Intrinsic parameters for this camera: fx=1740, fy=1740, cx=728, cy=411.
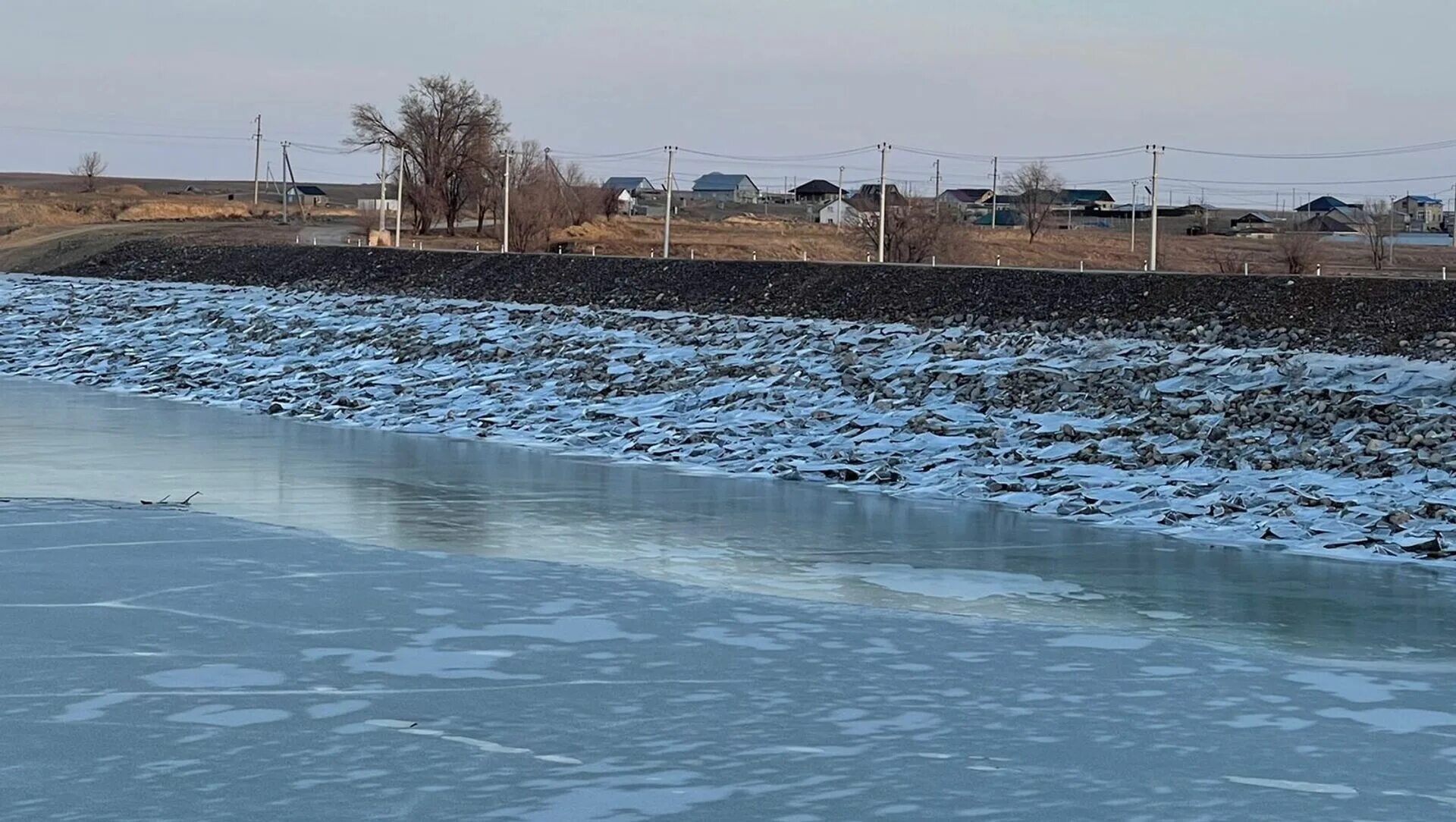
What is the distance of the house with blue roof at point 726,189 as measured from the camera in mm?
164125

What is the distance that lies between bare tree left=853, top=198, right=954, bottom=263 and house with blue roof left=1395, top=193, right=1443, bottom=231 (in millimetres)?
75634

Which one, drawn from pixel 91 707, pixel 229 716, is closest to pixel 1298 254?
pixel 229 716

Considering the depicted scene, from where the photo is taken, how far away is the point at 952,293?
108 ft

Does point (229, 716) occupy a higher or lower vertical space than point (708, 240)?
lower

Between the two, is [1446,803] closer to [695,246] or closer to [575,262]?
[575,262]

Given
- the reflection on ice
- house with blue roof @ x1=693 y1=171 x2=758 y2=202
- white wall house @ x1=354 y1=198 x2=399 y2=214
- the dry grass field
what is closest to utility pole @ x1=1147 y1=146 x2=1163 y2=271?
the dry grass field

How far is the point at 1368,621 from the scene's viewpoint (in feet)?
32.9

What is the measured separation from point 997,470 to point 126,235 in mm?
52221

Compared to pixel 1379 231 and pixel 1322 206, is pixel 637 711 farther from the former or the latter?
pixel 1322 206

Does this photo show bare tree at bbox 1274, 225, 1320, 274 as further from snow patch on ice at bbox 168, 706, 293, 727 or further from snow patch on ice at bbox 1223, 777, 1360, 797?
snow patch on ice at bbox 168, 706, 293, 727

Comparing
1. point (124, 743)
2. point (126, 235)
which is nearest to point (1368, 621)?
point (124, 743)

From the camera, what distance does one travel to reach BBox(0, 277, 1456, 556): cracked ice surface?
1630 cm

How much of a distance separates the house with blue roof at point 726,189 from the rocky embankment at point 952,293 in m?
115

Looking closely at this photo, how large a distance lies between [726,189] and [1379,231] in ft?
286
